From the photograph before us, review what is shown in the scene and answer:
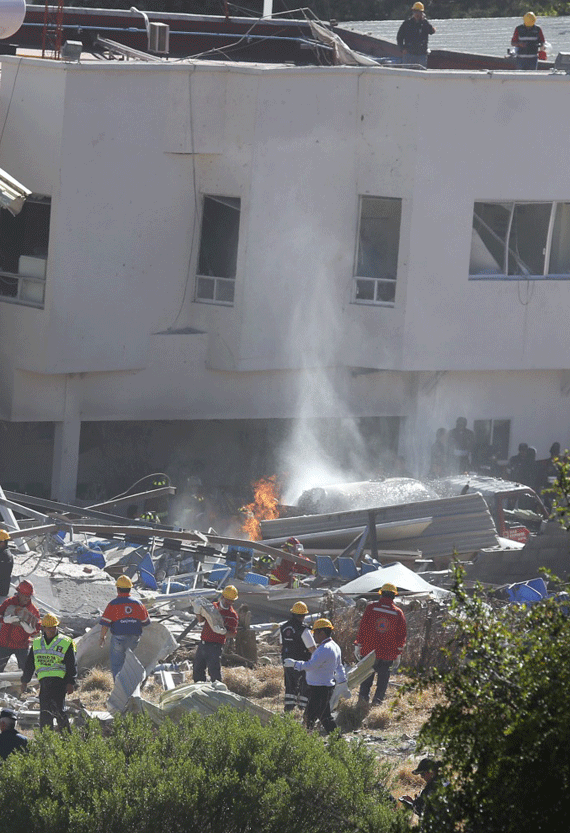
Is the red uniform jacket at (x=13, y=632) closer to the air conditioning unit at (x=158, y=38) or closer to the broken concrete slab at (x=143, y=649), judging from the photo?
the broken concrete slab at (x=143, y=649)

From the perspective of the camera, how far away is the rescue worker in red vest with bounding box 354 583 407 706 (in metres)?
15.0

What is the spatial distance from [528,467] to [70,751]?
16.9 metres

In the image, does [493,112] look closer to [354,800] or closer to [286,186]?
[286,186]

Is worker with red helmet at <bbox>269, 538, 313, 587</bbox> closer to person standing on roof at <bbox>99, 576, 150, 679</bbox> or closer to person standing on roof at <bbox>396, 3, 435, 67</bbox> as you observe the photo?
person standing on roof at <bbox>99, 576, 150, 679</bbox>

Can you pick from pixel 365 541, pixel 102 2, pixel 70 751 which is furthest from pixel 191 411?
pixel 102 2

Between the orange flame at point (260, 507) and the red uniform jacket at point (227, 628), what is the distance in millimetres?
6912

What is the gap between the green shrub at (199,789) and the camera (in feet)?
31.8

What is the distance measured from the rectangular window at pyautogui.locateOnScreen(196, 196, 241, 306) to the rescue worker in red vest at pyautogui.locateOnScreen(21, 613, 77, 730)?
11979 millimetres

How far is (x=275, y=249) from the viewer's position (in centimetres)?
2438

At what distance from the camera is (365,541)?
68.3ft

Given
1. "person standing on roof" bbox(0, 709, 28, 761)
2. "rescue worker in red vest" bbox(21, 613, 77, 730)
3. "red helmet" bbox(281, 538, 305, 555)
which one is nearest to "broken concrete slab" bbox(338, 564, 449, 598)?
"red helmet" bbox(281, 538, 305, 555)

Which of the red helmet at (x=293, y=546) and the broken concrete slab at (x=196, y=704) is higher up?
the red helmet at (x=293, y=546)

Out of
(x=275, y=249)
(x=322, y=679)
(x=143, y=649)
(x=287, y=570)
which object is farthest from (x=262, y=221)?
(x=322, y=679)

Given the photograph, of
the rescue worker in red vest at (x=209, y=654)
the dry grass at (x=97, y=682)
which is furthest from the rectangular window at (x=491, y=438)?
the dry grass at (x=97, y=682)
